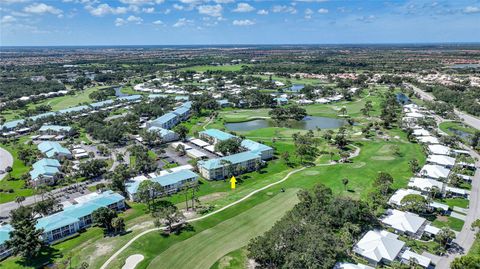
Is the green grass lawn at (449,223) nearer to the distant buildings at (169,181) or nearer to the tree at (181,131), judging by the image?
the distant buildings at (169,181)

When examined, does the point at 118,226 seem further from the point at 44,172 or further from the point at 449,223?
the point at 449,223

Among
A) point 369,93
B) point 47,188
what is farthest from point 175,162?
point 369,93

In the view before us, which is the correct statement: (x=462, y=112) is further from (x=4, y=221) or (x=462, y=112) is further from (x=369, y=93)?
(x=4, y=221)

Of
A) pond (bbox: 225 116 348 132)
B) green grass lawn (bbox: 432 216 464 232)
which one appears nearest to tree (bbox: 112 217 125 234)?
green grass lawn (bbox: 432 216 464 232)

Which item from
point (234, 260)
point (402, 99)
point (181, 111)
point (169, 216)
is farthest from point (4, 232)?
point (402, 99)

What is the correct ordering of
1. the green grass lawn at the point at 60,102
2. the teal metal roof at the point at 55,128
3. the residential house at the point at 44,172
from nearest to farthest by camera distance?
the residential house at the point at 44,172 < the teal metal roof at the point at 55,128 < the green grass lawn at the point at 60,102

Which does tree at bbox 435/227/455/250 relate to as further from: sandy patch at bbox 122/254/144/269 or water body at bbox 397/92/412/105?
water body at bbox 397/92/412/105

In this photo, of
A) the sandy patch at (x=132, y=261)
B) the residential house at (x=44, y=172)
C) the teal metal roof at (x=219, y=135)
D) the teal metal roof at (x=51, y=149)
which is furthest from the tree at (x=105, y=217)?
the teal metal roof at (x=219, y=135)
